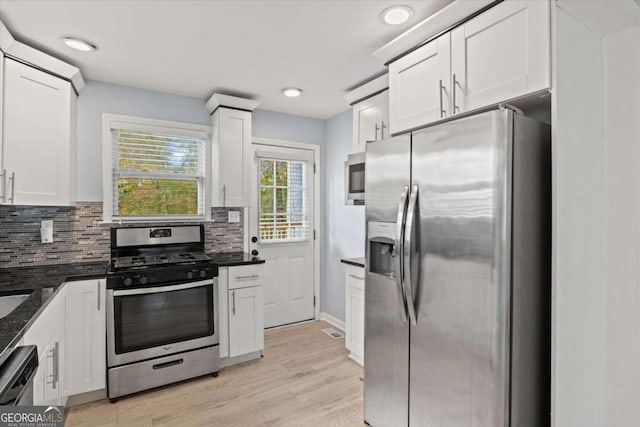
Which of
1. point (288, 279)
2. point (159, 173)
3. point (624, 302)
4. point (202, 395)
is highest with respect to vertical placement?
point (159, 173)

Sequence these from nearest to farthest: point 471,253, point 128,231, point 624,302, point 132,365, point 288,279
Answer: point 471,253
point 624,302
point 132,365
point 128,231
point 288,279

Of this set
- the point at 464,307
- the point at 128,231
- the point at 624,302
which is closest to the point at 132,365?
the point at 128,231

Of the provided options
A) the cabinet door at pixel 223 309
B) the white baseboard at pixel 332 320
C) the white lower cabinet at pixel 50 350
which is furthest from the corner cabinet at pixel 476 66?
the white baseboard at pixel 332 320

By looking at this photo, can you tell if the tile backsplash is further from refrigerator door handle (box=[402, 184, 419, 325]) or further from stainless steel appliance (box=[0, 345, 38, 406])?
refrigerator door handle (box=[402, 184, 419, 325])

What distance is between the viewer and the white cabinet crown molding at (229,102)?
10.3 ft

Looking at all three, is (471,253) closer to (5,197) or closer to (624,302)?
(624,302)

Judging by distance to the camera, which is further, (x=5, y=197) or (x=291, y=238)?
(x=291, y=238)

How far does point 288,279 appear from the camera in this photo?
4.00m

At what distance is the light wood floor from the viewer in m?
2.21

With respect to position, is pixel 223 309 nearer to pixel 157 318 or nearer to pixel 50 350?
pixel 157 318

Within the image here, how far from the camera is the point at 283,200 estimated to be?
Result: 3996mm

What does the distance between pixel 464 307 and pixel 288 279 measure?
108 inches

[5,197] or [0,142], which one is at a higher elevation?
[0,142]

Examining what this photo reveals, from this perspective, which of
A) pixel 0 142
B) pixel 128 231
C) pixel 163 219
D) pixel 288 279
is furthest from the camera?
pixel 288 279
